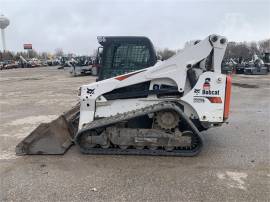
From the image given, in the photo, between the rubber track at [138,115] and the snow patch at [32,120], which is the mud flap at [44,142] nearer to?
the rubber track at [138,115]

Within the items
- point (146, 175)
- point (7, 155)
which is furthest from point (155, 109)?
point (7, 155)

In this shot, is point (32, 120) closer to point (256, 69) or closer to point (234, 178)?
point (234, 178)

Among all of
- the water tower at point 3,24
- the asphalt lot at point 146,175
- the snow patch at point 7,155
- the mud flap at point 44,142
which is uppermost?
the water tower at point 3,24

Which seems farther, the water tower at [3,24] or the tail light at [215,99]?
the water tower at [3,24]

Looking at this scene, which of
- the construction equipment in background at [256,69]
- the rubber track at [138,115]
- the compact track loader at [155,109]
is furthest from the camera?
the construction equipment in background at [256,69]

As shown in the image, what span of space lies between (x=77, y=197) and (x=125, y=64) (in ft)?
9.62

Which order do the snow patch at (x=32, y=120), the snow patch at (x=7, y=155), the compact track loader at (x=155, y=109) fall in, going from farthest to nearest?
the snow patch at (x=32, y=120)
the snow patch at (x=7, y=155)
the compact track loader at (x=155, y=109)

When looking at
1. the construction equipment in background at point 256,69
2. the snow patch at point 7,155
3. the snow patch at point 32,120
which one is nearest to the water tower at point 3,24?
the construction equipment in background at point 256,69

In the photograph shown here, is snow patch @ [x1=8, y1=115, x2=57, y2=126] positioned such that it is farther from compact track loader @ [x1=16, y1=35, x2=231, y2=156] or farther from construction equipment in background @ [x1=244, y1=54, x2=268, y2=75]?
construction equipment in background @ [x1=244, y1=54, x2=268, y2=75]

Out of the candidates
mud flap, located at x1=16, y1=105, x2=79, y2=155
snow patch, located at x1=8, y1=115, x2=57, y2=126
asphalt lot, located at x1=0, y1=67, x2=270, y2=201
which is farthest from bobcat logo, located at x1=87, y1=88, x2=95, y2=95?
snow patch, located at x1=8, y1=115, x2=57, y2=126

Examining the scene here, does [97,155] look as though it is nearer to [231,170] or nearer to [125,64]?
[125,64]

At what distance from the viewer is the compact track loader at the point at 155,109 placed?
5.48m

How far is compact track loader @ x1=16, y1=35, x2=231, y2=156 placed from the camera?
18.0ft

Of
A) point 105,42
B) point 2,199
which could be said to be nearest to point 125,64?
point 105,42
